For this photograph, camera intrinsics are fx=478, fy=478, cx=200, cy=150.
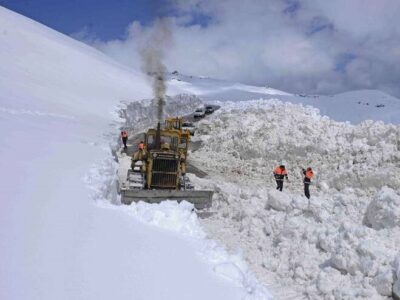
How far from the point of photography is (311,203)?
10.7m

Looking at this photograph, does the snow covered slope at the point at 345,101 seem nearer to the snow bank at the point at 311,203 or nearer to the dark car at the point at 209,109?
the snow bank at the point at 311,203

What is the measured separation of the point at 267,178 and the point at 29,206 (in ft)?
42.7

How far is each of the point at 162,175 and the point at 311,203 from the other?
5278 mm

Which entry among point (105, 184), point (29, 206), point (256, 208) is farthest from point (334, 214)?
→ point (29, 206)

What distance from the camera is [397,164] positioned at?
51.0ft

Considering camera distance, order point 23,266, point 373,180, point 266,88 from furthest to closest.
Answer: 1. point 266,88
2. point 373,180
3. point 23,266

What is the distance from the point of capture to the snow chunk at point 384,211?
354 inches

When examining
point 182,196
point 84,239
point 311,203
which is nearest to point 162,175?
point 182,196

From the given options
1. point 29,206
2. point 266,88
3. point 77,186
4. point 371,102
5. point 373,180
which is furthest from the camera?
point 266,88

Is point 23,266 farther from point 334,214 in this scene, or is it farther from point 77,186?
point 334,214

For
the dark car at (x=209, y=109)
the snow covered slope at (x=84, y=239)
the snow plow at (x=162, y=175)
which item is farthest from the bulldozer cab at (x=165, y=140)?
the dark car at (x=209, y=109)

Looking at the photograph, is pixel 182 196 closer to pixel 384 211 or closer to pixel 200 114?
pixel 384 211

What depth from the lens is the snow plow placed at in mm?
13600

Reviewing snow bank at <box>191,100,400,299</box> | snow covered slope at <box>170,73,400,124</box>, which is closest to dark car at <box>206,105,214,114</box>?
snow covered slope at <box>170,73,400,124</box>
